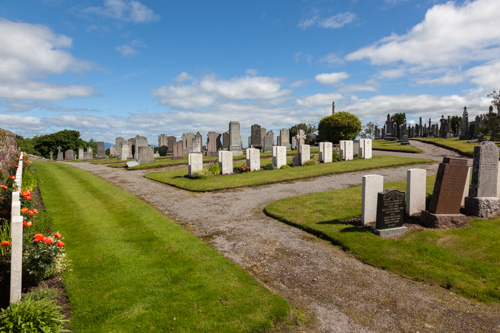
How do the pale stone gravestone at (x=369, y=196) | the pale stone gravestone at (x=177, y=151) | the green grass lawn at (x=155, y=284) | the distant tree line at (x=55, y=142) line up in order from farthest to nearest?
the distant tree line at (x=55, y=142)
the pale stone gravestone at (x=177, y=151)
the pale stone gravestone at (x=369, y=196)
the green grass lawn at (x=155, y=284)

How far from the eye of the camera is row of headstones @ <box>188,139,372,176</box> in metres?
18.2

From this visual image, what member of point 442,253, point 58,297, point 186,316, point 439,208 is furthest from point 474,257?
point 58,297

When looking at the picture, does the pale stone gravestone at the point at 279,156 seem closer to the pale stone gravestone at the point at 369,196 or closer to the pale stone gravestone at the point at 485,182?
the pale stone gravestone at the point at 369,196

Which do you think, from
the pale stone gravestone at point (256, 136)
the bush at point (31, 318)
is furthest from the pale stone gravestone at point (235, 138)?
the bush at point (31, 318)

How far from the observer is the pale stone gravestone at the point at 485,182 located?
841 cm

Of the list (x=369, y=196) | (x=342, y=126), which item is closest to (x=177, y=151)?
(x=342, y=126)

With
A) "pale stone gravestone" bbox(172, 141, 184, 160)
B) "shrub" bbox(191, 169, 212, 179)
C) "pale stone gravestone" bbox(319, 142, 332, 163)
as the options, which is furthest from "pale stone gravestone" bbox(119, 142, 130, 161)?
"pale stone gravestone" bbox(319, 142, 332, 163)

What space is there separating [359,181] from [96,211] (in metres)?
12.8

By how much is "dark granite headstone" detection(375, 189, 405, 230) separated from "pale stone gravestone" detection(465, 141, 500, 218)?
266 cm

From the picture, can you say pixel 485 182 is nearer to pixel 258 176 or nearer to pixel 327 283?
pixel 327 283

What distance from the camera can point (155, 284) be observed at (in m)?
5.41

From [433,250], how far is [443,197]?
6.60 feet

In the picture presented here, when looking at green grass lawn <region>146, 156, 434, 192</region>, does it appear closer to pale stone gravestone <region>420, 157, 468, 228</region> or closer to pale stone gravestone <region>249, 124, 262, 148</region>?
pale stone gravestone <region>420, 157, 468, 228</region>

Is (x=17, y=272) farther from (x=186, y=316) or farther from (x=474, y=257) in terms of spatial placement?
(x=474, y=257)
